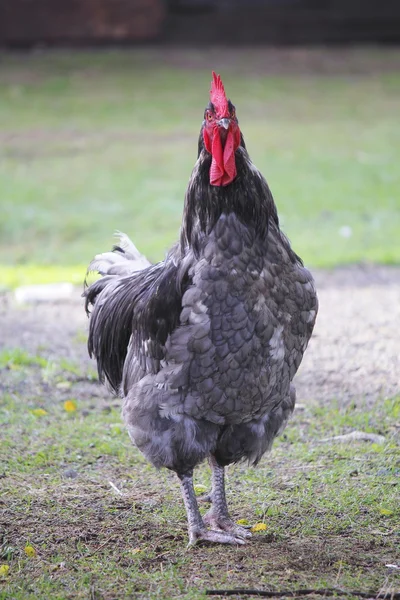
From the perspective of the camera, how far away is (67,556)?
172 inches

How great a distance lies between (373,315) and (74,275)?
3168 mm

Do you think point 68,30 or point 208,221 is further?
point 68,30

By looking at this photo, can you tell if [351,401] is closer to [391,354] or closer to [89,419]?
[391,354]

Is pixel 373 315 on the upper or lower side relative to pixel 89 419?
upper

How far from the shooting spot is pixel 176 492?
5.17m

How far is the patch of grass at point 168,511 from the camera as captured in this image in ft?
13.6

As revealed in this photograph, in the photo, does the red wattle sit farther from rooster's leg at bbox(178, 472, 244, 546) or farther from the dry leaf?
the dry leaf

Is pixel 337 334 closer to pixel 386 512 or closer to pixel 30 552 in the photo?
pixel 386 512

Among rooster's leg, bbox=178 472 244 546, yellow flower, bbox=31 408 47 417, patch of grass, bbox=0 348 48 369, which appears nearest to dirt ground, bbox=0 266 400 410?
patch of grass, bbox=0 348 48 369

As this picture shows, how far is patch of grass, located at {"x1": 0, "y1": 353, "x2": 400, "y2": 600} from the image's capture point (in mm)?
4133

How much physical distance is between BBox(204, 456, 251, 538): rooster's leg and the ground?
0.14 metres

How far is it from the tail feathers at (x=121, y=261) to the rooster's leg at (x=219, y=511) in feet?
4.37

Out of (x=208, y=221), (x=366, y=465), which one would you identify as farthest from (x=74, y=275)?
(x=208, y=221)

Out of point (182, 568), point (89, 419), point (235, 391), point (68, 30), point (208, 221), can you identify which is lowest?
point (182, 568)
